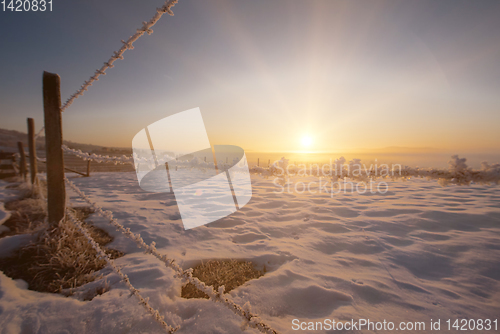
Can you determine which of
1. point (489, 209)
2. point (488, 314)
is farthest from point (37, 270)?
point (489, 209)

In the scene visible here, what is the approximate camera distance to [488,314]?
65.9 inches

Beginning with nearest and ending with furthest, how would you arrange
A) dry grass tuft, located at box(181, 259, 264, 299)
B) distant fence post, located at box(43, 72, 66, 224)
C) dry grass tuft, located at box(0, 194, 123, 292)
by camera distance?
dry grass tuft, located at box(0, 194, 123, 292) → dry grass tuft, located at box(181, 259, 264, 299) → distant fence post, located at box(43, 72, 66, 224)

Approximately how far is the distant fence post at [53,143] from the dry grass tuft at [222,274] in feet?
6.41

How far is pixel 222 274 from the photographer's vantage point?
7.12 ft

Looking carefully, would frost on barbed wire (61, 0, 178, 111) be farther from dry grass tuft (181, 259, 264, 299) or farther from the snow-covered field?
dry grass tuft (181, 259, 264, 299)

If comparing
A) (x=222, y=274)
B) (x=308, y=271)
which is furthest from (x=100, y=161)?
(x=308, y=271)

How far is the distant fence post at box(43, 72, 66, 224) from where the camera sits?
2111mm

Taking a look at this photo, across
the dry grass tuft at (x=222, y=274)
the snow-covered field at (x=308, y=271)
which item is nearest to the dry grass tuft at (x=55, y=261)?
the snow-covered field at (x=308, y=271)

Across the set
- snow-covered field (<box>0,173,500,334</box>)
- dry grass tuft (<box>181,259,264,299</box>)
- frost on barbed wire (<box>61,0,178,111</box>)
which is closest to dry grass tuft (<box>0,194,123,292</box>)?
snow-covered field (<box>0,173,500,334</box>)

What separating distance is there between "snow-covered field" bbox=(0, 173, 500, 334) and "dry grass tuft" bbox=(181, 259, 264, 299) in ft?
0.42

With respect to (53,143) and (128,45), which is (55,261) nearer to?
(53,143)

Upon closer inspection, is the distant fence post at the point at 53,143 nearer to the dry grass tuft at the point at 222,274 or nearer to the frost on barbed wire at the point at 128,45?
the frost on barbed wire at the point at 128,45

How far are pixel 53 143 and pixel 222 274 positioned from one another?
263 cm

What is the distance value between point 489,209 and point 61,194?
324 inches
